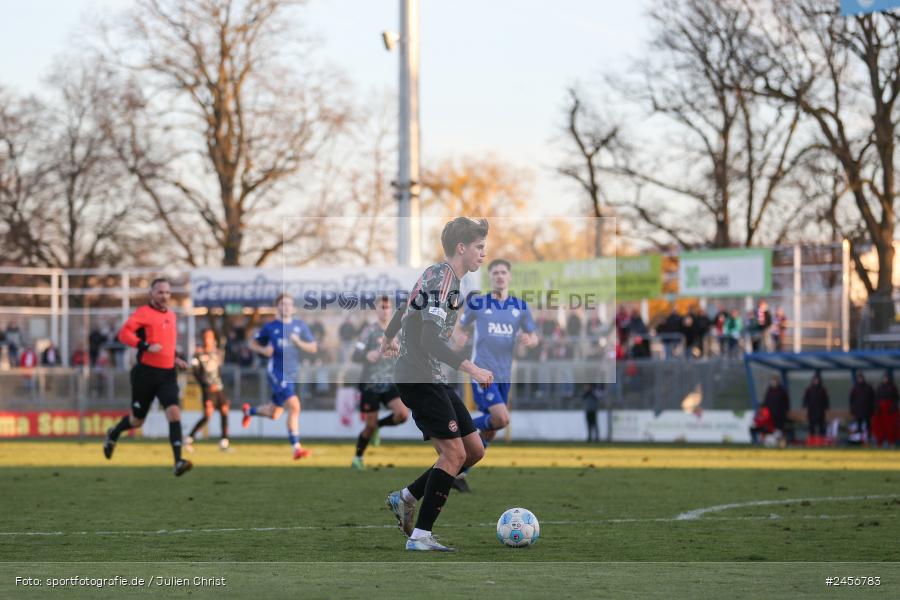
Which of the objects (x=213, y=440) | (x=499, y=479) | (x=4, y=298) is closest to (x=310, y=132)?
(x=4, y=298)

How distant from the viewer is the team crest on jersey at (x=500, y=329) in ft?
52.3

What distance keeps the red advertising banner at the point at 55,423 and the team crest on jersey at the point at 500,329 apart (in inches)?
863

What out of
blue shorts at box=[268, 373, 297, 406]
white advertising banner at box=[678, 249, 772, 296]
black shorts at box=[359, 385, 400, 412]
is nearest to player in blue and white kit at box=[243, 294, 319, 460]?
blue shorts at box=[268, 373, 297, 406]

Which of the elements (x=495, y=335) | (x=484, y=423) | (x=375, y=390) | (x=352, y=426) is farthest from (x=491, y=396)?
(x=352, y=426)

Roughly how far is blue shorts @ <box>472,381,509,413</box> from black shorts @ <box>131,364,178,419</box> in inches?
165

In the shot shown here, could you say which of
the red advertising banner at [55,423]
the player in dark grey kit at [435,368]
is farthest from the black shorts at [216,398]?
the player in dark grey kit at [435,368]

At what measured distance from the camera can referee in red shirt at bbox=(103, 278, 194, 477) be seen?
1744 centimetres

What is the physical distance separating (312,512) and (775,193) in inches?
1262

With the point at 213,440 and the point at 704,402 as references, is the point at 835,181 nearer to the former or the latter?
the point at 704,402

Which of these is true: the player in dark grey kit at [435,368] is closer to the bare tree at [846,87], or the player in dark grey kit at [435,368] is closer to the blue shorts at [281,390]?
the blue shorts at [281,390]

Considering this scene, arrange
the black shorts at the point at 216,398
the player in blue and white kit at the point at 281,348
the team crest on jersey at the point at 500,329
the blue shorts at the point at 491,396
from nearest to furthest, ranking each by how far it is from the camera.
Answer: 1. the blue shorts at the point at 491,396
2. the team crest on jersey at the point at 500,329
3. the player in blue and white kit at the point at 281,348
4. the black shorts at the point at 216,398

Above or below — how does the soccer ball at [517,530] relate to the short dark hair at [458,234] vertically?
below

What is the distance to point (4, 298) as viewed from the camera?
43594 mm

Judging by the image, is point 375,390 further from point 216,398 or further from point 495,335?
point 216,398
